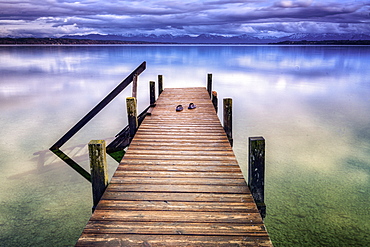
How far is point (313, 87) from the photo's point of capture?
27.0 m

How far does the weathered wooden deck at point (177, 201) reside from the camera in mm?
3396

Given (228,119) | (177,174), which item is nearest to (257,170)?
(177,174)

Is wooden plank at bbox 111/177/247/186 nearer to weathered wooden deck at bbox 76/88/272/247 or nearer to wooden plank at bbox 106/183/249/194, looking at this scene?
weathered wooden deck at bbox 76/88/272/247

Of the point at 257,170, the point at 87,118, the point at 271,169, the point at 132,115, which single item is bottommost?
the point at 271,169

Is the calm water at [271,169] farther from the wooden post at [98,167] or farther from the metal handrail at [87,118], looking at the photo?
the wooden post at [98,167]

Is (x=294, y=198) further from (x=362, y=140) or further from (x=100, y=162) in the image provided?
(x=362, y=140)

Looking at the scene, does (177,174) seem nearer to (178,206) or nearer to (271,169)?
(178,206)

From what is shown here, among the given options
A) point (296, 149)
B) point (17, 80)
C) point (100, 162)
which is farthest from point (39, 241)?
point (17, 80)

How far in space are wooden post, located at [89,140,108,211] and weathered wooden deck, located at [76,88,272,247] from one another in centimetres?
17

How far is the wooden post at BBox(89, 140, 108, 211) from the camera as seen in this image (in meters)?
4.32

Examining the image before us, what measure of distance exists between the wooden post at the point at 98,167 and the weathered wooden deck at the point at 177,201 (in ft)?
0.56

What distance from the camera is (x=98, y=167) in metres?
4.39

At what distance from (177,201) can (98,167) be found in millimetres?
1340

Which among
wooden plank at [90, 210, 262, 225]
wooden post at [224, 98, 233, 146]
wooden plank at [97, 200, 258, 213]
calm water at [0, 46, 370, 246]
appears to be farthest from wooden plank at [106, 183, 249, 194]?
wooden post at [224, 98, 233, 146]
